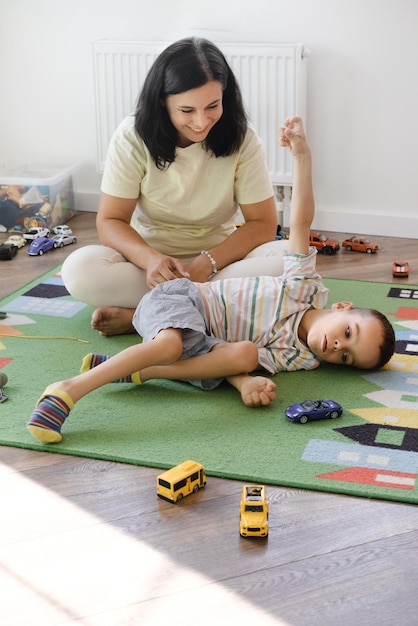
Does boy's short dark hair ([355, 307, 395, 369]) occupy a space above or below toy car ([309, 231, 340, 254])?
above

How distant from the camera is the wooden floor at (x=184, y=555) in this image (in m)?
1.21

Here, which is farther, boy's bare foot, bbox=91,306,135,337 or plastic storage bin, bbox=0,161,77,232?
plastic storage bin, bbox=0,161,77,232

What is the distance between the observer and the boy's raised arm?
6.26ft

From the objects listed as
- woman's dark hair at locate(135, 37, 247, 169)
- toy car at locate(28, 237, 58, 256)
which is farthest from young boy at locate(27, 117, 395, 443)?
toy car at locate(28, 237, 58, 256)

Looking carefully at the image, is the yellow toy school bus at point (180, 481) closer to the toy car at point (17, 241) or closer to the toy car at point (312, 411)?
the toy car at point (312, 411)

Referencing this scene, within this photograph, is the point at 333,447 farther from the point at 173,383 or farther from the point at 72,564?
the point at 72,564

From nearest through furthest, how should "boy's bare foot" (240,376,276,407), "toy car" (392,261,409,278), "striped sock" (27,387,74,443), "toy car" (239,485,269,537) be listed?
"toy car" (239,485,269,537)
"striped sock" (27,387,74,443)
"boy's bare foot" (240,376,276,407)
"toy car" (392,261,409,278)

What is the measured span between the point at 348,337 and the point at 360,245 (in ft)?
3.45

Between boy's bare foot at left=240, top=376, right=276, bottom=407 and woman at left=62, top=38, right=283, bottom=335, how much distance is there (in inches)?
14.6

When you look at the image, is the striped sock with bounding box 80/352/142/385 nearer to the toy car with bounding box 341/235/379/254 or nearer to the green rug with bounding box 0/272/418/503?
the green rug with bounding box 0/272/418/503

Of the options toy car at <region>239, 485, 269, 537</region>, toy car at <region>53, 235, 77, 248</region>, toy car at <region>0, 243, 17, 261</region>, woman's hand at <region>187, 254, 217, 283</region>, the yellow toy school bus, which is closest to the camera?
toy car at <region>239, 485, 269, 537</region>

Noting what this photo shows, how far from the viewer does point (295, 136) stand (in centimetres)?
190

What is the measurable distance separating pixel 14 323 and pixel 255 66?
4.22 ft

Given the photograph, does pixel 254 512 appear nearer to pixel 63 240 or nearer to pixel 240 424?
pixel 240 424
